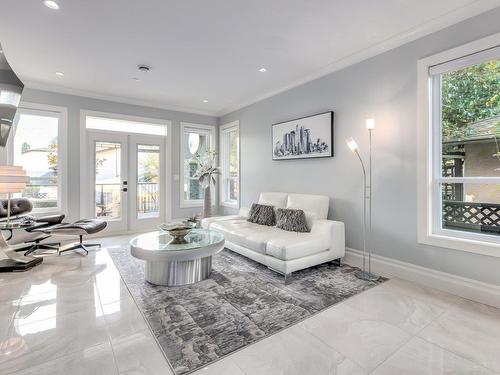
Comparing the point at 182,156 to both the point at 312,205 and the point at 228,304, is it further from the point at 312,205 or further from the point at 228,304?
the point at 228,304

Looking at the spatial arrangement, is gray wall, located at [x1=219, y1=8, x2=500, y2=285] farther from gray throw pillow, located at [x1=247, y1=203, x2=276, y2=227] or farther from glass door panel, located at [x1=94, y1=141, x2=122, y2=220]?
glass door panel, located at [x1=94, y1=141, x2=122, y2=220]

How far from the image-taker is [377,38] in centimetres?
301

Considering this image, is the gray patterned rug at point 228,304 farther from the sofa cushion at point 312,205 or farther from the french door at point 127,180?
the french door at point 127,180

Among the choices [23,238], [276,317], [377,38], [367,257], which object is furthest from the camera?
[23,238]

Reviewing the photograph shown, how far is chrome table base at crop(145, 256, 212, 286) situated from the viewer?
9.15 feet

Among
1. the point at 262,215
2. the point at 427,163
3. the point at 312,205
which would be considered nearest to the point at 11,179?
the point at 262,215

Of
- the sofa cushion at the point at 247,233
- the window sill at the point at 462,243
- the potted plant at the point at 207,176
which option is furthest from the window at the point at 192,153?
the window sill at the point at 462,243

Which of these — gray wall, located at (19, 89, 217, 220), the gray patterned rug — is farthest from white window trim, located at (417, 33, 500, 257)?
gray wall, located at (19, 89, 217, 220)

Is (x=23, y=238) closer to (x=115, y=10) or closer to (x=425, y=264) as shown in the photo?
(x=115, y=10)

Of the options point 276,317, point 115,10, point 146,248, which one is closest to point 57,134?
point 115,10

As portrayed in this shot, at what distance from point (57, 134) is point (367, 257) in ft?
18.1

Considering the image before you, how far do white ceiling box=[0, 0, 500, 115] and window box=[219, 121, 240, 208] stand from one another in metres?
1.78

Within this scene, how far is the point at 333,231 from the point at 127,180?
4.25 meters

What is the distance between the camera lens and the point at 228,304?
7.84ft
